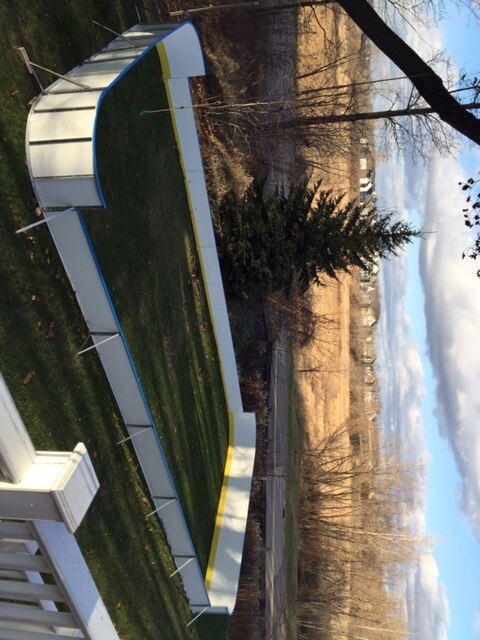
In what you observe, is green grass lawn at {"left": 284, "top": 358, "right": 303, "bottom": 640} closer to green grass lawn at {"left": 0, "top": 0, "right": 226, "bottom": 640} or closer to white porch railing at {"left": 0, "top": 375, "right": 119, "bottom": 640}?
green grass lawn at {"left": 0, "top": 0, "right": 226, "bottom": 640}

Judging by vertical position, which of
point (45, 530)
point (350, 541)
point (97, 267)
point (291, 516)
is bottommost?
point (45, 530)

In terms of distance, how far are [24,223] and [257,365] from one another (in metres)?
10.3

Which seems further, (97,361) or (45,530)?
(97,361)

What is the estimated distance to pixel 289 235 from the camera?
11406mm

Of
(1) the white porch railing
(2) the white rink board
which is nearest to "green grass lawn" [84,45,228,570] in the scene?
(2) the white rink board

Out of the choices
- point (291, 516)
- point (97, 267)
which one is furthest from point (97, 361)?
point (291, 516)

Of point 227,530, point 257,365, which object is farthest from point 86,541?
point 257,365

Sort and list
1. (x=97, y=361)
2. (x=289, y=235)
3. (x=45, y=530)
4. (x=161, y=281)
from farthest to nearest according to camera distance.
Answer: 1. (x=289, y=235)
2. (x=161, y=281)
3. (x=97, y=361)
4. (x=45, y=530)

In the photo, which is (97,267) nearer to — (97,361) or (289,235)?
(97,361)

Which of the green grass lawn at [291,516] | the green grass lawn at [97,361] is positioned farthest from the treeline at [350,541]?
the green grass lawn at [97,361]

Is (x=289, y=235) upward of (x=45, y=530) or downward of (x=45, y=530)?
upward

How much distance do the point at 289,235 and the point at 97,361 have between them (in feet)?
18.2

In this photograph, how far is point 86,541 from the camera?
6871mm

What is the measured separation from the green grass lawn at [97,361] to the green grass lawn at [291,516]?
18.8 ft
